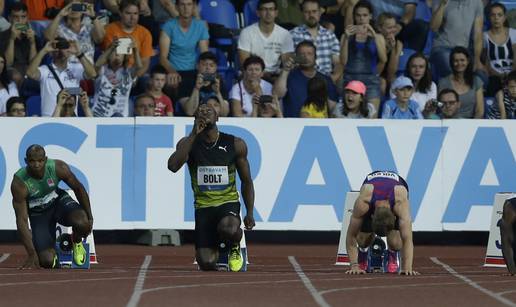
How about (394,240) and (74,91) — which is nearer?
(394,240)

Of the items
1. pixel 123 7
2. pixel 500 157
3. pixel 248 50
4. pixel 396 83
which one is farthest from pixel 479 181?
pixel 123 7

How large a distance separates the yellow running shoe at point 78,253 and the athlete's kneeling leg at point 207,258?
4.13 ft

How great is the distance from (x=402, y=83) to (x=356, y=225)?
18.3 feet

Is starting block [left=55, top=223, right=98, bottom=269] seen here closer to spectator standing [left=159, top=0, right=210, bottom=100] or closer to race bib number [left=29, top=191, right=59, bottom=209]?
race bib number [left=29, top=191, right=59, bottom=209]

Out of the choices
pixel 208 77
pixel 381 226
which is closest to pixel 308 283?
pixel 381 226

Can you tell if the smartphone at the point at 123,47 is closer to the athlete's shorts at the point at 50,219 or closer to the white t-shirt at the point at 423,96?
the white t-shirt at the point at 423,96

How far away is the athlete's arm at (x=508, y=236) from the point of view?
49.1 ft

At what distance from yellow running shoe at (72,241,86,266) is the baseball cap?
5.90m

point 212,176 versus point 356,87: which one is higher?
point 356,87

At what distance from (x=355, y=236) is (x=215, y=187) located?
1691 mm

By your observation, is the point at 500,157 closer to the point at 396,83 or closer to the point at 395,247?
the point at 396,83

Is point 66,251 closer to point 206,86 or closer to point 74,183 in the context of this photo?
point 74,183

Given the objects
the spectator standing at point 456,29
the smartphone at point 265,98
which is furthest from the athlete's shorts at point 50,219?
the spectator standing at point 456,29

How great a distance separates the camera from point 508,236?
15031 mm
